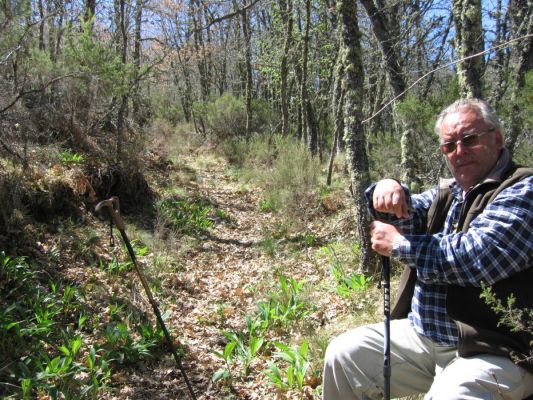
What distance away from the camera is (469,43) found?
423cm

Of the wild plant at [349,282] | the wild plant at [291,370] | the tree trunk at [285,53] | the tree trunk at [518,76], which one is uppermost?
the tree trunk at [285,53]

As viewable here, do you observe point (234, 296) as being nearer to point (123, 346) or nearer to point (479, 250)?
point (123, 346)

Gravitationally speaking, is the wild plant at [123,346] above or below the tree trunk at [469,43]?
below

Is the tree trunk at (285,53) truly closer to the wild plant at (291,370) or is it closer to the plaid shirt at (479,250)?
the wild plant at (291,370)

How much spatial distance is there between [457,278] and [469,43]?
3.20m

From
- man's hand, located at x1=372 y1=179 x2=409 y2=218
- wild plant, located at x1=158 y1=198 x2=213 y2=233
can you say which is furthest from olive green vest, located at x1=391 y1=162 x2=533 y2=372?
wild plant, located at x1=158 y1=198 x2=213 y2=233

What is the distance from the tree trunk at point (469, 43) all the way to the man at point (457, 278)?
2.07 m

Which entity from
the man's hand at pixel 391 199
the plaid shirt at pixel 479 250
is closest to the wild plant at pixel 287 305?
the man's hand at pixel 391 199

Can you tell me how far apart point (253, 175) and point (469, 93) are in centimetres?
778

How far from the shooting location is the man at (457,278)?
1.87m

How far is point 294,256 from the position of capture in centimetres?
674

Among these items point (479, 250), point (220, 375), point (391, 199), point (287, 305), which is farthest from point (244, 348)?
point (479, 250)

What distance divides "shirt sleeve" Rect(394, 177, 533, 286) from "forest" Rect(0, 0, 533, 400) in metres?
0.95

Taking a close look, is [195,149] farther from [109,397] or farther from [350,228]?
[109,397]
